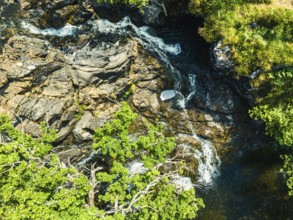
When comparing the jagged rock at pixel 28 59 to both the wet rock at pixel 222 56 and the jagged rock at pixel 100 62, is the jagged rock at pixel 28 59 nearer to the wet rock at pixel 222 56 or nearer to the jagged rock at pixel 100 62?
the jagged rock at pixel 100 62

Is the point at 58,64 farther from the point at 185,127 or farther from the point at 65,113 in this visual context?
the point at 185,127

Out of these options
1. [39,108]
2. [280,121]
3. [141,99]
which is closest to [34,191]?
[39,108]

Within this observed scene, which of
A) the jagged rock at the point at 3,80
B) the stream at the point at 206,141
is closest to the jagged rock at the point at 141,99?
the stream at the point at 206,141

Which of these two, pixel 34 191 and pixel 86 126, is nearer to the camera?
pixel 34 191

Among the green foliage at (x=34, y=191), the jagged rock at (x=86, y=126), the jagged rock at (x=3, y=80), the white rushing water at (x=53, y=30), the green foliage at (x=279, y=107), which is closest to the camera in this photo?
the green foliage at (x=34, y=191)

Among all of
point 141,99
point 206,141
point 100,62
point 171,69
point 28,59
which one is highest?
point 28,59

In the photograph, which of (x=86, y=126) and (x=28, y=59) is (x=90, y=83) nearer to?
(x=86, y=126)

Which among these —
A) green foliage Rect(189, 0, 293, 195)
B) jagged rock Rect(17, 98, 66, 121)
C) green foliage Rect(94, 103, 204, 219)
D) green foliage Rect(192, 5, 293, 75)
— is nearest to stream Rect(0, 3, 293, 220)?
green foliage Rect(189, 0, 293, 195)

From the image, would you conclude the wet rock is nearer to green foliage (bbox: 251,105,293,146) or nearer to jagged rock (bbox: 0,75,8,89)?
green foliage (bbox: 251,105,293,146)
